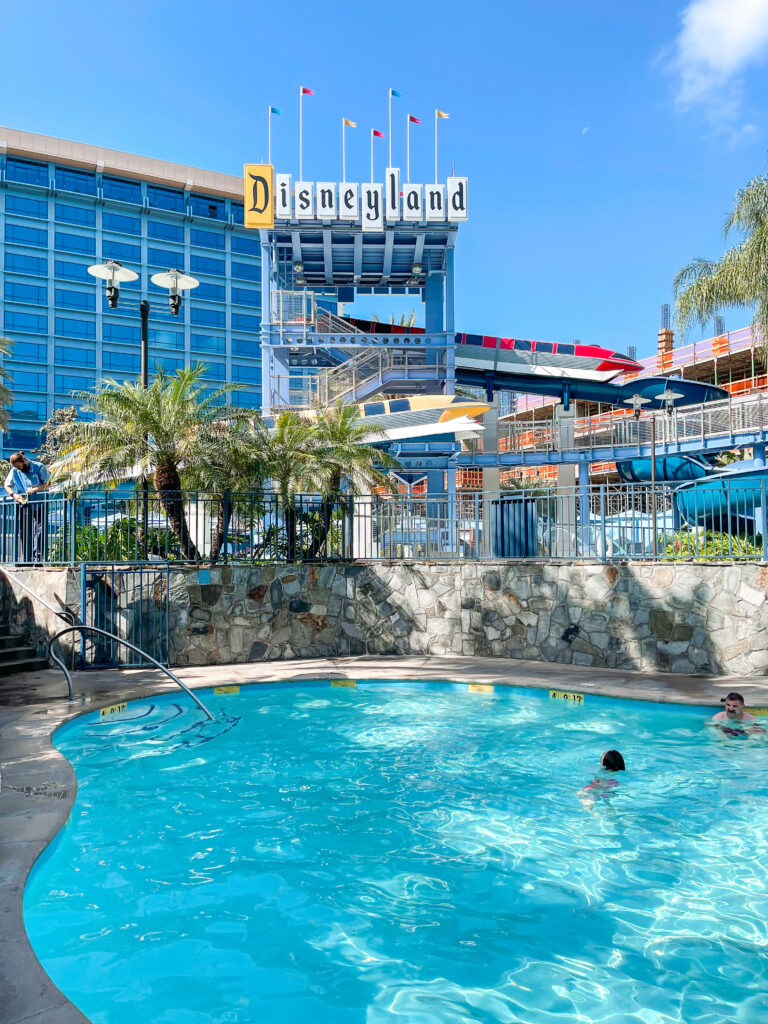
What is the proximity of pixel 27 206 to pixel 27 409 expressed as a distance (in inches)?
723

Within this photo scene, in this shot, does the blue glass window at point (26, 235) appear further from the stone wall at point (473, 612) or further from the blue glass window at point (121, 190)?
the stone wall at point (473, 612)

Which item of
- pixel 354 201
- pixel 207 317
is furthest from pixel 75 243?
pixel 354 201

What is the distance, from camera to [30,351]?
61.0 meters

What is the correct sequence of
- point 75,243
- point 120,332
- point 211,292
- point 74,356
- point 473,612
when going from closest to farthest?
point 473,612, point 74,356, point 75,243, point 120,332, point 211,292

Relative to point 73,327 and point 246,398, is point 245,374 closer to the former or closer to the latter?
point 246,398

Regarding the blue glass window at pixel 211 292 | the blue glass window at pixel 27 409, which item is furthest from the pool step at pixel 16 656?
the blue glass window at pixel 211 292

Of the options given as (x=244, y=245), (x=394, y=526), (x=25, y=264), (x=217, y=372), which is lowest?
(x=394, y=526)

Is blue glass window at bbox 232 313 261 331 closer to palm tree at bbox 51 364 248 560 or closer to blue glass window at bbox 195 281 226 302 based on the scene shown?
blue glass window at bbox 195 281 226 302

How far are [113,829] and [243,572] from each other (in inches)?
287

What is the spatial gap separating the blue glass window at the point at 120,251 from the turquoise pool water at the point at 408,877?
66831 millimetres

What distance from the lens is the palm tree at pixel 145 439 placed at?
14.0 metres

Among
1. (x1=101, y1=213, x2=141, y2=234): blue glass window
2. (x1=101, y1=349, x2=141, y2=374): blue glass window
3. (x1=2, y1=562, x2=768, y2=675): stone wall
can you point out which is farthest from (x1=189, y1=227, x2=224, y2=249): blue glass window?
(x1=2, y1=562, x2=768, y2=675): stone wall

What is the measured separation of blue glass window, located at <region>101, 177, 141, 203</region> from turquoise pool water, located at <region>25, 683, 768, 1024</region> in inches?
2760

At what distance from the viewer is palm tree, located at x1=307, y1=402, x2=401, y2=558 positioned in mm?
15938
